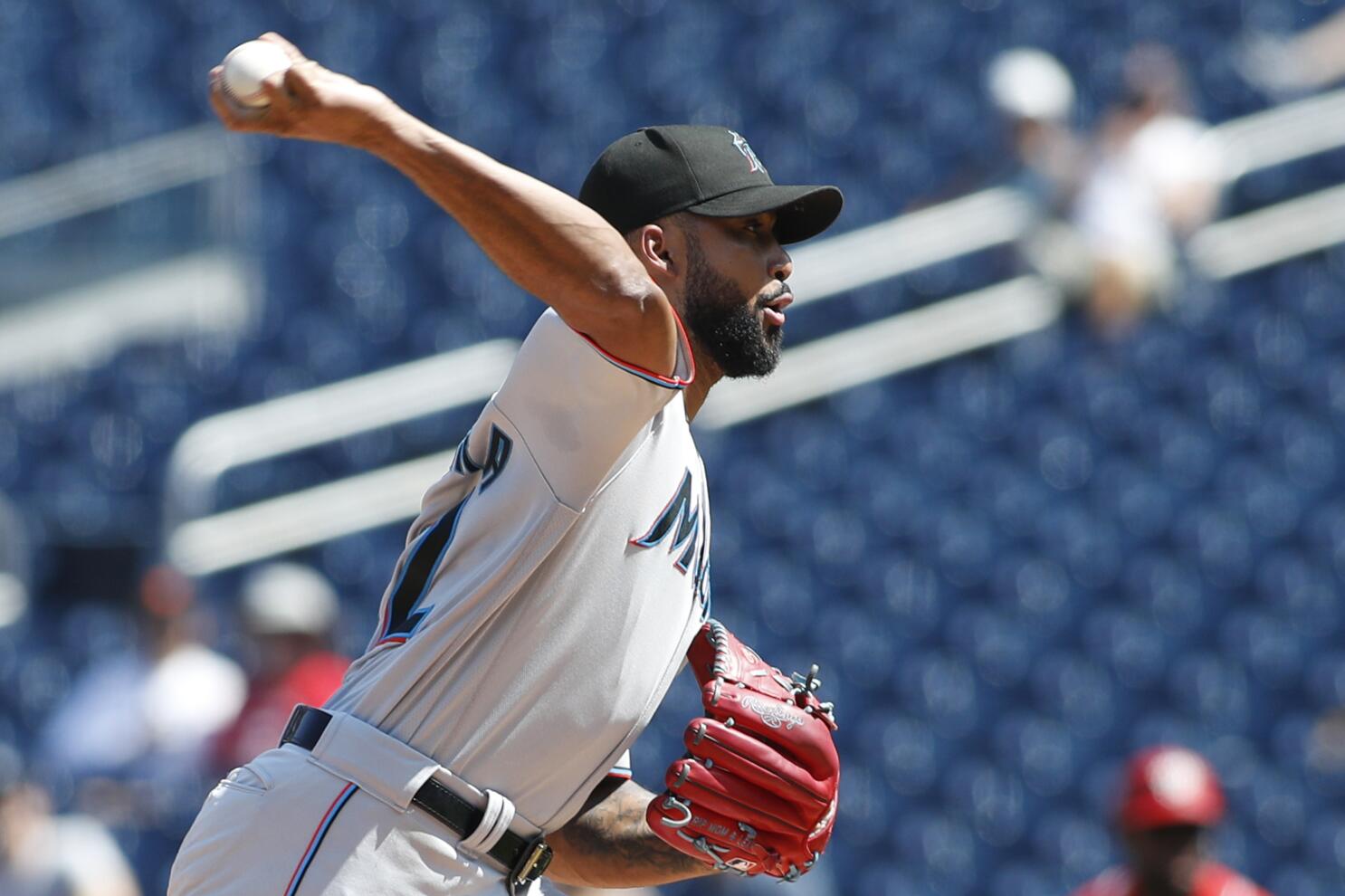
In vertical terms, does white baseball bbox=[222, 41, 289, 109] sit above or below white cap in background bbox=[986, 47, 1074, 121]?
above

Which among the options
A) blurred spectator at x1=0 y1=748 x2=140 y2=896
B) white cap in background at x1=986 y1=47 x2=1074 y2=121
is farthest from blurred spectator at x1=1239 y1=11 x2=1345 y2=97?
blurred spectator at x1=0 y1=748 x2=140 y2=896

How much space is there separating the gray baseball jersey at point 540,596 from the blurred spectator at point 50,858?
301cm

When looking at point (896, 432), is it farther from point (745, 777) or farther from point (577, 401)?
point (577, 401)

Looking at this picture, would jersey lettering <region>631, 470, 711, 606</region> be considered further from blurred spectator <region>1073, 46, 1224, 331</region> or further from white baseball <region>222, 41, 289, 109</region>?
blurred spectator <region>1073, 46, 1224, 331</region>

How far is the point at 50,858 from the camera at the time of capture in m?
5.00

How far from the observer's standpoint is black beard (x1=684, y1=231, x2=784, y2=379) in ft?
7.73

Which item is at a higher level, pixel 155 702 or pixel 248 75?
pixel 248 75

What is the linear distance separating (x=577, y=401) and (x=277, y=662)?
10.9ft

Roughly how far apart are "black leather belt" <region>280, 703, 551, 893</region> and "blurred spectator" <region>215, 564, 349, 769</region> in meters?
2.87

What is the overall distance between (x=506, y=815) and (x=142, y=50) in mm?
6351

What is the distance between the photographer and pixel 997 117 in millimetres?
6809

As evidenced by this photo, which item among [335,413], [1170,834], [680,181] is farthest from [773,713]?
[335,413]

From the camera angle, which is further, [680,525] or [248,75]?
[680,525]

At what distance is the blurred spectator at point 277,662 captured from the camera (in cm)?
512
